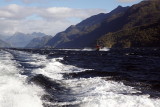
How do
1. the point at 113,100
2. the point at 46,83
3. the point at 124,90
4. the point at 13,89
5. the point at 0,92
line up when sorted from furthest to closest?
the point at 46,83 → the point at 124,90 → the point at 13,89 → the point at 0,92 → the point at 113,100

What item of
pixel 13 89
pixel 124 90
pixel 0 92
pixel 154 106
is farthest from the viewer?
pixel 124 90

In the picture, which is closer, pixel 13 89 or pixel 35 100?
pixel 35 100

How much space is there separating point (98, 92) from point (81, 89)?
111 inches

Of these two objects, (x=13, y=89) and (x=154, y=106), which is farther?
(x=13, y=89)

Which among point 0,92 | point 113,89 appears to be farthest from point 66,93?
point 0,92

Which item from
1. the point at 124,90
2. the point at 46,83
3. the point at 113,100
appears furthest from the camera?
the point at 46,83

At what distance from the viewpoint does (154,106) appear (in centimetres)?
1917

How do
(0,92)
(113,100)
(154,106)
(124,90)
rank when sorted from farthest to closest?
(124,90) → (0,92) → (113,100) → (154,106)

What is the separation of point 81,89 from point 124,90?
393 centimetres

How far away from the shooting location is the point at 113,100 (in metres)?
20.5

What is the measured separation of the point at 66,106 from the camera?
803 inches

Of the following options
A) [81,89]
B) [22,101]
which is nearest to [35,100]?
[22,101]

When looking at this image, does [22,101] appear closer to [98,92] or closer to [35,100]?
[35,100]

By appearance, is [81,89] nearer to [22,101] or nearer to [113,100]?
[113,100]
